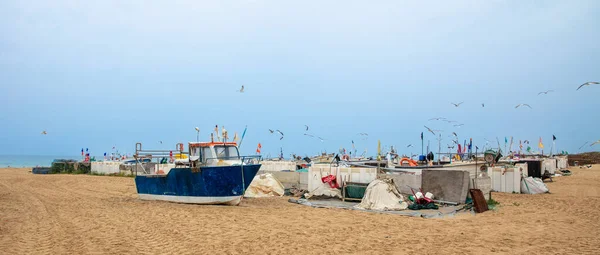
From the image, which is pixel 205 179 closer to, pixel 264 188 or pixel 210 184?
pixel 210 184

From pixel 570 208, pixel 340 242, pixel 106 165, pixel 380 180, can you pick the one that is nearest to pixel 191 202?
pixel 380 180

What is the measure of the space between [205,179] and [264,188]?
4.71m

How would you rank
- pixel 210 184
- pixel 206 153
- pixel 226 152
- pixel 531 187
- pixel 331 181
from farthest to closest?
pixel 531 187 → pixel 331 181 → pixel 226 152 → pixel 206 153 → pixel 210 184

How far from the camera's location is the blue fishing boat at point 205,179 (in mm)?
15750

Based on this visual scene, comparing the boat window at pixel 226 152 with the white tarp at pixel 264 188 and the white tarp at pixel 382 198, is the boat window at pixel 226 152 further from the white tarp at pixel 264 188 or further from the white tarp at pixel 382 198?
the white tarp at pixel 382 198

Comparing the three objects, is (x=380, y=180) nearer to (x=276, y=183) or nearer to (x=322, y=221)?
(x=322, y=221)

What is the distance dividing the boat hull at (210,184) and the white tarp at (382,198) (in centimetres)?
413

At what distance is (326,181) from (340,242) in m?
8.48

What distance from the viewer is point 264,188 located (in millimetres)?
20109

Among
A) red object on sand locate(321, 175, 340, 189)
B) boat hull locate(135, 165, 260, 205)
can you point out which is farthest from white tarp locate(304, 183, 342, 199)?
boat hull locate(135, 165, 260, 205)

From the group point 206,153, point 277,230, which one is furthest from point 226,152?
point 277,230

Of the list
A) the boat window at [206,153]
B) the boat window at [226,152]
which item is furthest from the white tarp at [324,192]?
the boat window at [206,153]

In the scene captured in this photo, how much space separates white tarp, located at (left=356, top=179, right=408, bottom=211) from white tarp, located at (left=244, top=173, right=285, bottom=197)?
18.3 feet

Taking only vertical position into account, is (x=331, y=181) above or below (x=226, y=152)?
below
